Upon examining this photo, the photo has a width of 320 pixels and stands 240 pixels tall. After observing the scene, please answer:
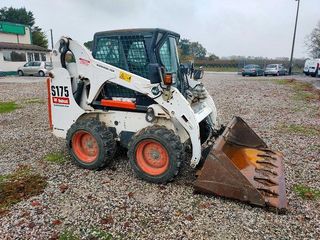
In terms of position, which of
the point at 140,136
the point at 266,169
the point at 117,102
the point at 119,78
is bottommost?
the point at 266,169

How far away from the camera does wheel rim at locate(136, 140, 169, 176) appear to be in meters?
4.52

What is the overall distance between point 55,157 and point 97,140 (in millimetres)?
1501

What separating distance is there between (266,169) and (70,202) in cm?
300

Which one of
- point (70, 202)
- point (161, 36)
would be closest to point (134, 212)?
point (70, 202)

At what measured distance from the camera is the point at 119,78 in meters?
4.73

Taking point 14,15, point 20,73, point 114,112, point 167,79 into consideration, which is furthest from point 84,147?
point 14,15

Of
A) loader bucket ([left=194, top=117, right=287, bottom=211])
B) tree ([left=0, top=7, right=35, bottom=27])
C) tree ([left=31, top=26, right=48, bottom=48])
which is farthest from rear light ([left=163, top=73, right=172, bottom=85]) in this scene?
tree ([left=0, top=7, right=35, bottom=27])

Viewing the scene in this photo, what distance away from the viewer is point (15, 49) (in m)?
32.3

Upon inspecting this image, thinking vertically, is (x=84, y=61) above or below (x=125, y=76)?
above

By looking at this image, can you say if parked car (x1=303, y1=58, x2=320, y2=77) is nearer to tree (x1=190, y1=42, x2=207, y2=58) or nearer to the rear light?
the rear light

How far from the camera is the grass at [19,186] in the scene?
415 centimetres

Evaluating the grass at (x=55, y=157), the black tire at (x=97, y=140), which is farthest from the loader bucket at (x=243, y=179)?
the grass at (x=55, y=157)

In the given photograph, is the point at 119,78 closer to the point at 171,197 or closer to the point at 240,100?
the point at 171,197

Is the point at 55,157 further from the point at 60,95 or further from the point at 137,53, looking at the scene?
the point at 137,53
